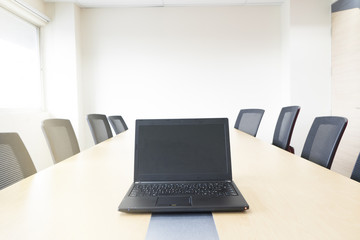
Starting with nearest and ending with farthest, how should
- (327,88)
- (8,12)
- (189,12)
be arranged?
(8,12), (327,88), (189,12)

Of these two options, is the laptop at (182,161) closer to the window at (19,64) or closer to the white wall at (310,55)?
the window at (19,64)

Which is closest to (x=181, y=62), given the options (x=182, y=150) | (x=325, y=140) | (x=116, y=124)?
(x=116, y=124)

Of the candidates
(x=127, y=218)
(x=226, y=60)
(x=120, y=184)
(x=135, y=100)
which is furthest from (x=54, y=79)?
(x=127, y=218)

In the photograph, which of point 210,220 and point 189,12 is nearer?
point 210,220

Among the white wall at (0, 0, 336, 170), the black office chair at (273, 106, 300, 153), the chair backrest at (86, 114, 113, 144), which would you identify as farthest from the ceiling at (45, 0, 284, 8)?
the black office chair at (273, 106, 300, 153)

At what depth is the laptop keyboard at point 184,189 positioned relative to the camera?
843 mm

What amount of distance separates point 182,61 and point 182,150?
3906mm

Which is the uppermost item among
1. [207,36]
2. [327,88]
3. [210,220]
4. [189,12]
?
[189,12]

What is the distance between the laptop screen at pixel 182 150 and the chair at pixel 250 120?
6.86ft

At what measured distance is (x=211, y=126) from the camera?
1005 millimetres

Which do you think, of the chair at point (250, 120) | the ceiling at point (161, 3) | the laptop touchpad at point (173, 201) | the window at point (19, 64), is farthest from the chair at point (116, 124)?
the laptop touchpad at point (173, 201)

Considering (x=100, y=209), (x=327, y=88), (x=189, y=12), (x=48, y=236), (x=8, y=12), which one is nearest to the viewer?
(x=48, y=236)

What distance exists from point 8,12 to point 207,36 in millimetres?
2961

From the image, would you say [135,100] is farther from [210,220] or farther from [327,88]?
[210,220]
